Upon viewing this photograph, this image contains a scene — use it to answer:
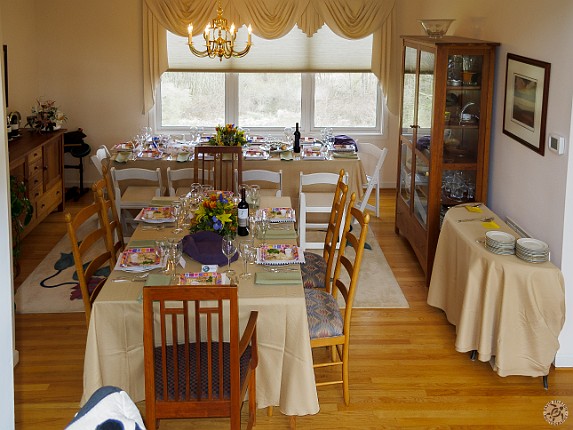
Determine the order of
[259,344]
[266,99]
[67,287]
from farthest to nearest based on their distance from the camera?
[266,99]
[67,287]
[259,344]

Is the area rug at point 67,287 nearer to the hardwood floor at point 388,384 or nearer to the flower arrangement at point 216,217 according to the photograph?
the hardwood floor at point 388,384

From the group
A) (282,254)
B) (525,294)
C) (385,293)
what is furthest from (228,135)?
(525,294)

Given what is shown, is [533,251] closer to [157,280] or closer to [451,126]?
[451,126]

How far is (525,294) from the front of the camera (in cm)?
475

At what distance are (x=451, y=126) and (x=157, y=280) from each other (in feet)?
9.91

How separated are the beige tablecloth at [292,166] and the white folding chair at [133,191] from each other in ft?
0.46

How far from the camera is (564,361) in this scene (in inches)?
198

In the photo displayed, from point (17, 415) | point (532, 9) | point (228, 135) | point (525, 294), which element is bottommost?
point (17, 415)

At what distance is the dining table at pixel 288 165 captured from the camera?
773cm

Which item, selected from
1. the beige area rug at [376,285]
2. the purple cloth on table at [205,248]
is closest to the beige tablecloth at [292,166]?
the beige area rug at [376,285]

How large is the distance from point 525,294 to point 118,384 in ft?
7.94

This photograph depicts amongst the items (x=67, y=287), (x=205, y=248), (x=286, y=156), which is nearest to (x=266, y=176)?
(x=286, y=156)

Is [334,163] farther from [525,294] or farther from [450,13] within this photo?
[525,294]

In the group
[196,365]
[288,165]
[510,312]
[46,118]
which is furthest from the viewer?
[46,118]
